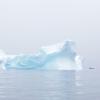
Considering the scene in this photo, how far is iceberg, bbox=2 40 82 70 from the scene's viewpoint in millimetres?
17203

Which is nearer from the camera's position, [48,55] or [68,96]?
[68,96]

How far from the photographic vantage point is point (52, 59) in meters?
17.6

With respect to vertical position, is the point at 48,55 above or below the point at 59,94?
above

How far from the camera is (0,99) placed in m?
8.38

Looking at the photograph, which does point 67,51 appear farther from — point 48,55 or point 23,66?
point 23,66

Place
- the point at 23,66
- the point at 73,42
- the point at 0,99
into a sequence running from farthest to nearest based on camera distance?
the point at 23,66
the point at 73,42
the point at 0,99

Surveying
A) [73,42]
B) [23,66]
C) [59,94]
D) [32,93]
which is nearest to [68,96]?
[59,94]

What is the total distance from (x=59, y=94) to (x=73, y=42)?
26.4 ft

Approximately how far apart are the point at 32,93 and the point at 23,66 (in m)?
9.20

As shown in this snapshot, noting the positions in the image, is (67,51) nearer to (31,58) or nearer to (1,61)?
(31,58)

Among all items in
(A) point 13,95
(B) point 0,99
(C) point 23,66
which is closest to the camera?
(B) point 0,99

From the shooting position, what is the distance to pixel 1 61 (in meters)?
19.0

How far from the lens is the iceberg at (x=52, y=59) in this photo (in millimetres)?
17203

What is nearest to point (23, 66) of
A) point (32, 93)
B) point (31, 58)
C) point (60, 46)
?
point (31, 58)
